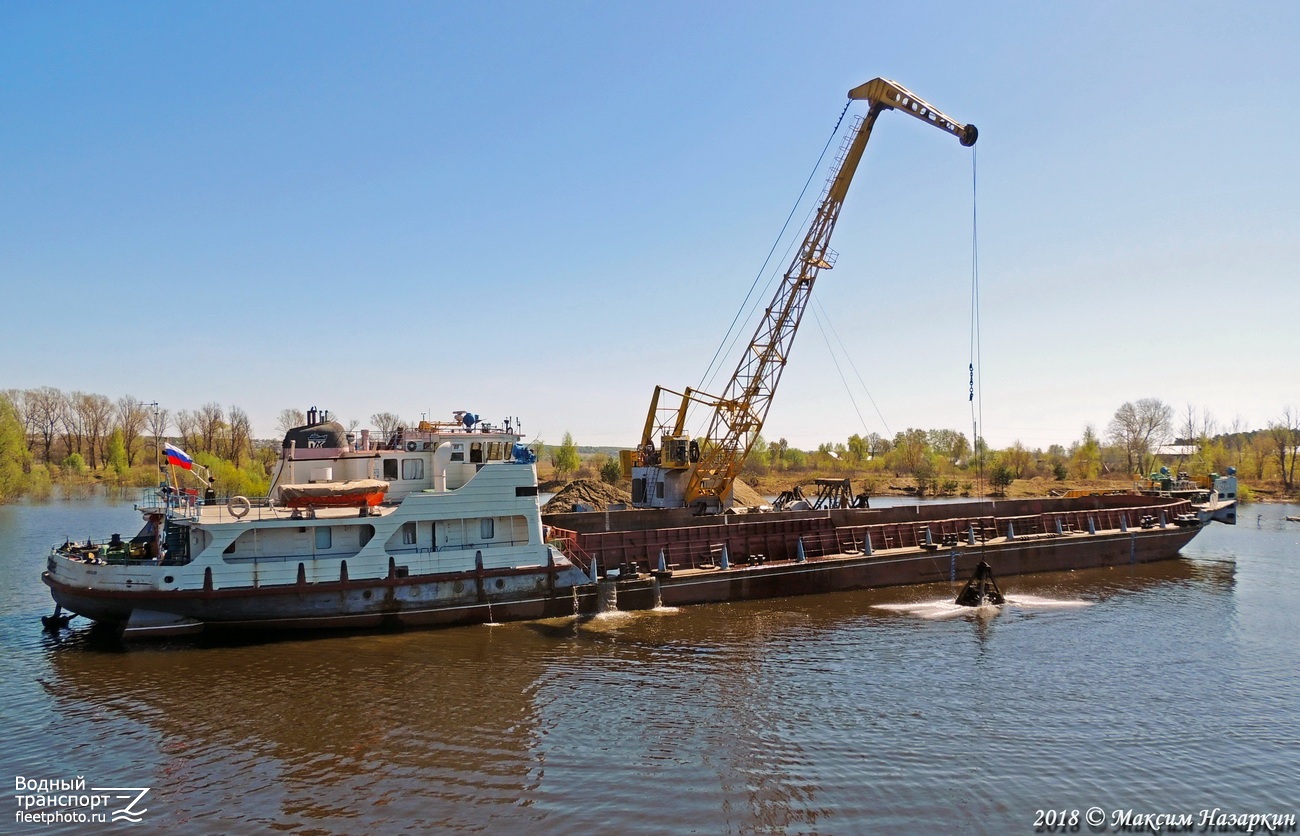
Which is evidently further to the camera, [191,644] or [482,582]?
[482,582]

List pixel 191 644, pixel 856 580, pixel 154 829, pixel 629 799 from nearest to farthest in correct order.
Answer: pixel 154 829 < pixel 629 799 < pixel 191 644 < pixel 856 580

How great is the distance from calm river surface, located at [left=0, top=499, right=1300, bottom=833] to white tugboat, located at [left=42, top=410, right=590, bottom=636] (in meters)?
0.93

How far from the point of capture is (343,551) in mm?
21219

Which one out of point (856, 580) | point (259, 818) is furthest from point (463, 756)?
point (856, 580)

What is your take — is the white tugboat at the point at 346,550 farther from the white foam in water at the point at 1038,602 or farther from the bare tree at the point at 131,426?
the bare tree at the point at 131,426

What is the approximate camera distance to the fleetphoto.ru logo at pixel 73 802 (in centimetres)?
1115

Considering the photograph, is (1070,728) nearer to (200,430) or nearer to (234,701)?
(234,701)

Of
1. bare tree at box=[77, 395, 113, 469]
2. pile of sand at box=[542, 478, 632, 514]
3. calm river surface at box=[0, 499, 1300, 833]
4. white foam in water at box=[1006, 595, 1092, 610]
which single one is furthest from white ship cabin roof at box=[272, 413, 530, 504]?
bare tree at box=[77, 395, 113, 469]

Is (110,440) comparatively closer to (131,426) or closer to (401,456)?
(131,426)

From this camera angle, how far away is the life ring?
68.1 ft

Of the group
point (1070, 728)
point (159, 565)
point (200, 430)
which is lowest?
point (1070, 728)

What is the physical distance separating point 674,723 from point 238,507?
1521 centimetres

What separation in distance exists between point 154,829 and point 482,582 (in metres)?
11.3

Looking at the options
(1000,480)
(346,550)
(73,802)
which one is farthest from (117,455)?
(1000,480)
